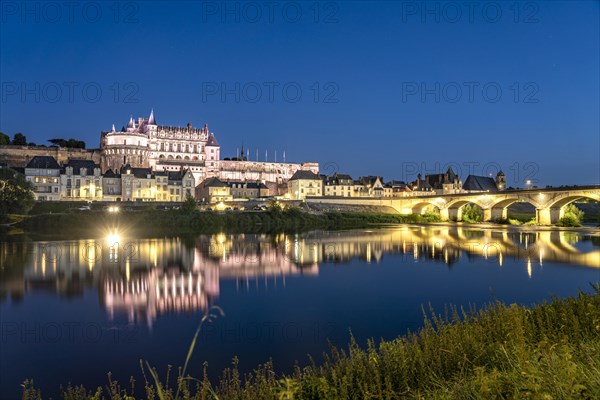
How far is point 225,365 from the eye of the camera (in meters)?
7.98

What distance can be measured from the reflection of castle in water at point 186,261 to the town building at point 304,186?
45.2 metres

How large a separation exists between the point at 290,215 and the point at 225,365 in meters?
48.0

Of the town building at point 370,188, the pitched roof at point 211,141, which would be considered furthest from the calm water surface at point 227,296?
the pitched roof at point 211,141

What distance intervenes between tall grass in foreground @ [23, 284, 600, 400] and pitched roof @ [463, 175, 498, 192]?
86547mm

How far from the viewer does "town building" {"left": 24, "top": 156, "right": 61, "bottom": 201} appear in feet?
201

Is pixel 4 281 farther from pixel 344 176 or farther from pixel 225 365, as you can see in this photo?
pixel 344 176

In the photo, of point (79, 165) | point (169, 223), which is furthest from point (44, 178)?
point (169, 223)

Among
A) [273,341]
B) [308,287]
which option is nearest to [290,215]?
[308,287]

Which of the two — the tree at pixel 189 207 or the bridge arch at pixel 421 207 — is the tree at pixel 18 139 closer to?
the tree at pixel 189 207

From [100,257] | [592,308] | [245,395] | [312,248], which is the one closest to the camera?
[245,395]

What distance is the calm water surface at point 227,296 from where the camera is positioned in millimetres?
8672

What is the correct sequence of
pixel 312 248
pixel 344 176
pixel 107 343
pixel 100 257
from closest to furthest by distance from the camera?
pixel 107 343 < pixel 100 257 < pixel 312 248 < pixel 344 176

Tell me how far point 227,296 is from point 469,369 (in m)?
10.3

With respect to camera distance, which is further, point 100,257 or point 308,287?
point 100,257
